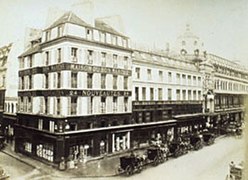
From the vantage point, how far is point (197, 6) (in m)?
2.40

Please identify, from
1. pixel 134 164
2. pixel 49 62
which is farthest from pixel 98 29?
pixel 134 164

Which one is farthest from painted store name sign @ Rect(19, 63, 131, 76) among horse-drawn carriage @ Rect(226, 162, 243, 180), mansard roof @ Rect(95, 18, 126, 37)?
horse-drawn carriage @ Rect(226, 162, 243, 180)

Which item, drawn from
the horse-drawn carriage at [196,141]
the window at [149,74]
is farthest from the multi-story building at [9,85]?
the horse-drawn carriage at [196,141]

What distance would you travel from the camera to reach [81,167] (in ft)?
7.06

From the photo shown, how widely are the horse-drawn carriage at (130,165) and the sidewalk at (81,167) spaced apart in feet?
0.10

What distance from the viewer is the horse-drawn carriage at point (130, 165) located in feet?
7.29

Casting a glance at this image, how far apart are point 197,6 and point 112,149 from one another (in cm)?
104

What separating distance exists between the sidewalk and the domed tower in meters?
0.78

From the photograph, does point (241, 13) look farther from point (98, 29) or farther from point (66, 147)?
point (66, 147)

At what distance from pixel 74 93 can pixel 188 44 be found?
791 mm

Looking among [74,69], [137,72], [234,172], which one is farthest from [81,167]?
[234,172]

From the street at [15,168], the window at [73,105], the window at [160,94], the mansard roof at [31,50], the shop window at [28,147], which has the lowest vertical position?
the street at [15,168]

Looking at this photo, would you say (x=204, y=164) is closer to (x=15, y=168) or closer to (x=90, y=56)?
(x=90, y=56)

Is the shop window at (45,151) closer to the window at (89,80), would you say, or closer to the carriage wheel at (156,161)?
the window at (89,80)
